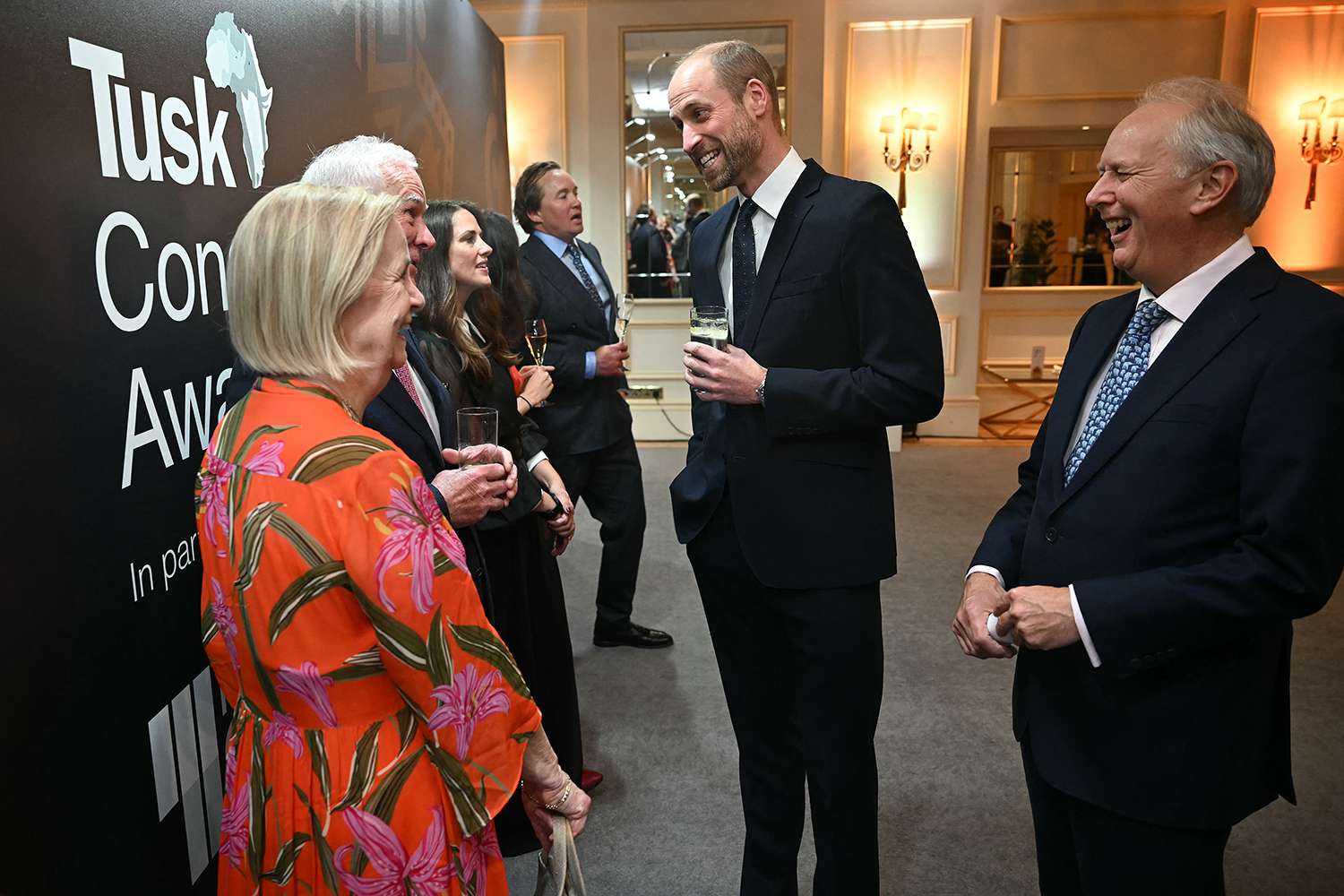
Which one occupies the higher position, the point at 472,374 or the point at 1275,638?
the point at 472,374

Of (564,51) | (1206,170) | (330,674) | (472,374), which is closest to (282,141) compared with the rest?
(472,374)

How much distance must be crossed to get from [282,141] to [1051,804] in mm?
2302

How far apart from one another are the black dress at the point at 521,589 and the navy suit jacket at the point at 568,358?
1115 millimetres

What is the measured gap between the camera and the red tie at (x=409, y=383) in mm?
1800

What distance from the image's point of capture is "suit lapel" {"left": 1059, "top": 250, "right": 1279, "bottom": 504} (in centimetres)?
131

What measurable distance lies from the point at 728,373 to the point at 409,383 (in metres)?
0.63

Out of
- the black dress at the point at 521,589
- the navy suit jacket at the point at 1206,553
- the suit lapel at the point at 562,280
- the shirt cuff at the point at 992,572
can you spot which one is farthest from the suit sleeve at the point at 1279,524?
the suit lapel at the point at 562,280

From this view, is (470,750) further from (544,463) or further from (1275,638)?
(544,463)

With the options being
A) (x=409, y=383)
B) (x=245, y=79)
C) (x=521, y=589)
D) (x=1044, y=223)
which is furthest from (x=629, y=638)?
(x=1044, y=223)

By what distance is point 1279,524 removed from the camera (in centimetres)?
123

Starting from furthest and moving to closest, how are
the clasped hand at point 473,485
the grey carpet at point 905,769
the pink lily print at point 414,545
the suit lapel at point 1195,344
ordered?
the grey carpet at point 905,769
the clasped hand at point 473,485
the suit lapel at point 1195,344
the pink lily print at point 414,545

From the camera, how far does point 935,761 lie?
2.92 metres

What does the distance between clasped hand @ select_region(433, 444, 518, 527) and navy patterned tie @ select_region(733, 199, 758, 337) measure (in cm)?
57

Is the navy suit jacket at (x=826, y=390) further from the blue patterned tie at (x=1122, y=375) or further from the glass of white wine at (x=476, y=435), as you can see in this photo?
the glass of white wine at (x=476, y=435)
